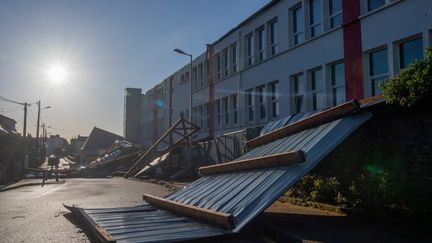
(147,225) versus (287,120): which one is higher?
(287,120)

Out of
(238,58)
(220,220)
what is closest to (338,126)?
(220,220)

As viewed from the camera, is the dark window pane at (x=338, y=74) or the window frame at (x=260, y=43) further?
the window frame at (x=260, y=43)

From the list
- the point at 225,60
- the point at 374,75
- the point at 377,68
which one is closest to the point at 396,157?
the point at 374,75

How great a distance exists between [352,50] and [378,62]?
1.33 metres

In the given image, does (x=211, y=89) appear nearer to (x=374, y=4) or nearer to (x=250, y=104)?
(x=250, y=104)

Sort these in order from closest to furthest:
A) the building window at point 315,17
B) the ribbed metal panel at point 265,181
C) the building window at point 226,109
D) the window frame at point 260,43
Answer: the ribbed metal panel at point 265,181 → the building window at point 315,17 → the window frame at point 260,43 → the building window at point 226,109

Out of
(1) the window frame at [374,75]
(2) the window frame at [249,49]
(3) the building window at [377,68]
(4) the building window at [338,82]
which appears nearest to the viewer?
(1) the window frame at [374,75]

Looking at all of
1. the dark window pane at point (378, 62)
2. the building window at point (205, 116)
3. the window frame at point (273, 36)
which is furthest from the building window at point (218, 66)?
the dark window pane at point (378, 62)

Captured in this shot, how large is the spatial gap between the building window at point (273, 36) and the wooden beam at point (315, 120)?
13.1 meters

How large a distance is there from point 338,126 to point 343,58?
10466mm

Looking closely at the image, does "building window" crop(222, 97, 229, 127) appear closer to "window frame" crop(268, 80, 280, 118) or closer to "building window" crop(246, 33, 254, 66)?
"building window" crop(246, 33, 254, 66)

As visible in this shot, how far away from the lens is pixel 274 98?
82.7ft

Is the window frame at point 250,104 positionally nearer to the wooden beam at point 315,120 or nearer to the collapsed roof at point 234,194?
the wooden beam at point 315,120

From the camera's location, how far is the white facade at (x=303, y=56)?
16.5 m
